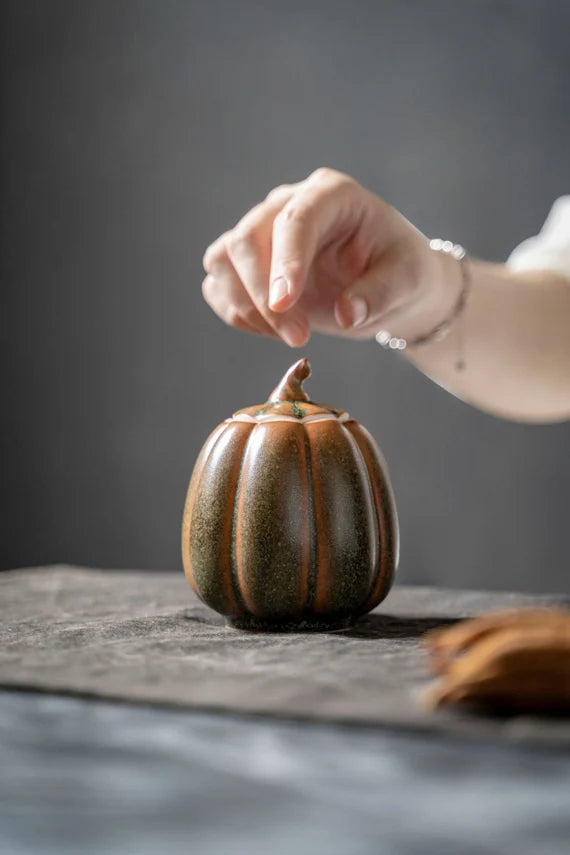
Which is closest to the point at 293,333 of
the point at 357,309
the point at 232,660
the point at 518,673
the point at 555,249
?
the point at 357,309

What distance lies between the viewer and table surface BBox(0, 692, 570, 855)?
0.33 meters

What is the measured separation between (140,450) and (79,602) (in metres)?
2.07

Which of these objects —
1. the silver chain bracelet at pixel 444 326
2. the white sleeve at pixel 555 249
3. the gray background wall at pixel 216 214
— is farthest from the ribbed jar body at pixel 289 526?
the gray background wall at pixel 216 214

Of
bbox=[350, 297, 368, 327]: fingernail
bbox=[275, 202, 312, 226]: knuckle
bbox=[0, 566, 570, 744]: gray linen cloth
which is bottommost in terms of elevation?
bbox=[0, 566, 570, 744]: gray linen cloth

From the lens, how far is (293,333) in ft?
2.95

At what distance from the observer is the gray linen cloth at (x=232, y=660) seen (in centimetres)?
44

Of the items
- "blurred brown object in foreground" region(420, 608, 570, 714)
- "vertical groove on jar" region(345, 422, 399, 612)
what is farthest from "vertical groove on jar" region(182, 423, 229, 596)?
"blurred brown object in foreground" region(420, 608, 570, 714)

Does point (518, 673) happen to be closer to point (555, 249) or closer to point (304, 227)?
point (304, 227)

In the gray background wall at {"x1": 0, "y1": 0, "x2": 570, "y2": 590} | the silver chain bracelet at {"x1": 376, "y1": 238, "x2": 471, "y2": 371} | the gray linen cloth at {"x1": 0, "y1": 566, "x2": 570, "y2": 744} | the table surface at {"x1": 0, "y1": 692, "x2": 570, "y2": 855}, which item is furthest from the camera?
the gray background wall at {"x1": 0, "y1": 0, "x2": 570, "y2": 590}

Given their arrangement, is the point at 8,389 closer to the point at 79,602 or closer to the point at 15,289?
the point at 15,289

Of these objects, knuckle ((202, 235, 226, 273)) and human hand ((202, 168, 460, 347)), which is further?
knuckle ((202, 235, 226, 273))

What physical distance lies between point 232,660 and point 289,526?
0.17 m

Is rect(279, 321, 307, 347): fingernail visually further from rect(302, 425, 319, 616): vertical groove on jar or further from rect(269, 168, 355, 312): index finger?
rect(302, 425, 319, 616): vertical groove on jar

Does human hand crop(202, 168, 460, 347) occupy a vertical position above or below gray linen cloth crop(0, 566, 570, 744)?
above
